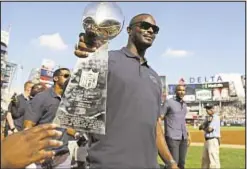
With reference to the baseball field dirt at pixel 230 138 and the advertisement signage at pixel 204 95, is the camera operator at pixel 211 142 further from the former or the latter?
the advertisement signage at pixel 204 95

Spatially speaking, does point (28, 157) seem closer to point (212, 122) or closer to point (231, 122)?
point (212, 122)

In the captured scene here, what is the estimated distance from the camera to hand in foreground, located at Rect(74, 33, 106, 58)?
2311 millimetres

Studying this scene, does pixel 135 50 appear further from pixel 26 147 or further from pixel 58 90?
pixel 26 147

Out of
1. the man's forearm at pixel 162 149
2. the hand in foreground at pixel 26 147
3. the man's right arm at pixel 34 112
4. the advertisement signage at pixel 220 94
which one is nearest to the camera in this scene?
the hand in foreground at pixel 26 147

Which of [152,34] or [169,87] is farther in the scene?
[169,87]

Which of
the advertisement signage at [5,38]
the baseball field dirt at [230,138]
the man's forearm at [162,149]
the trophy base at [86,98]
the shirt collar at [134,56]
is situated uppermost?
the shirt collar at [134,56]

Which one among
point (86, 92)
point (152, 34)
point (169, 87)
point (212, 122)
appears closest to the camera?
point (86, 92)

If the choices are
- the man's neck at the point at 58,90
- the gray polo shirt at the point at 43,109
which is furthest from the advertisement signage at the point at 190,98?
the gray polo shirt at the point at 43,109

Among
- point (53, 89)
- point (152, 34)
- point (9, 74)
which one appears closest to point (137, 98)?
point (152, 34)

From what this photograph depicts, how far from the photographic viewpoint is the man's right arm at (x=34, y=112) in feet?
15.5

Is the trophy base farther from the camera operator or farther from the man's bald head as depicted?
the camera operator

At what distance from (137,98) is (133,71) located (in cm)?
25

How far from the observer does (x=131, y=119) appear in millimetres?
3047

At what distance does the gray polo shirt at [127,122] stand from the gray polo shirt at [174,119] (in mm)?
5006
